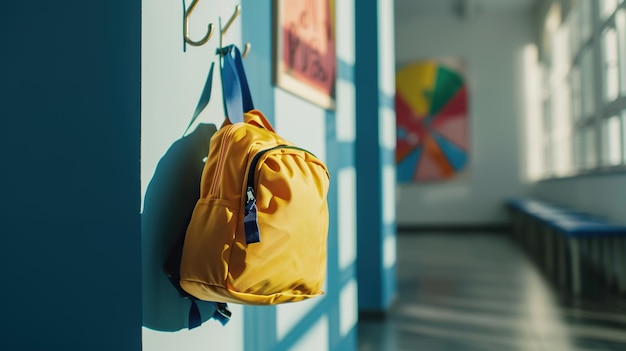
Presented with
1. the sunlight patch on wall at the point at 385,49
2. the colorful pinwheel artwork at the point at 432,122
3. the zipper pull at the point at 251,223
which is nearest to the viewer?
the zipper pull at the point at 251,223

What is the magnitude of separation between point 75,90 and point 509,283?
3730 millimetres

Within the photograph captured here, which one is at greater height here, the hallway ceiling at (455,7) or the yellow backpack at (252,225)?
the hallway ceiling at (455,7)

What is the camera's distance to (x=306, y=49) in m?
1.78

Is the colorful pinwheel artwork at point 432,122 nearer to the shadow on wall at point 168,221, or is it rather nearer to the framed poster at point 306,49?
the framed poster at point 306,49

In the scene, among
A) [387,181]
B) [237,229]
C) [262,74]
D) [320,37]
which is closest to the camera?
[237,229]

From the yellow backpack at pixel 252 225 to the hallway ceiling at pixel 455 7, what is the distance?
7.60m

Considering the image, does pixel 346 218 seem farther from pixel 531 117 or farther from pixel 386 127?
pixel 531 117

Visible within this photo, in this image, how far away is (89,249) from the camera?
97 centimetres

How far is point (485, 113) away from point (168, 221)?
25.9 ft

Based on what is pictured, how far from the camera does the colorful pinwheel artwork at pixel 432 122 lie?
8.36m

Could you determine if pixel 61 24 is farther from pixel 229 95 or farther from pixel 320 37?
pixel 320 37

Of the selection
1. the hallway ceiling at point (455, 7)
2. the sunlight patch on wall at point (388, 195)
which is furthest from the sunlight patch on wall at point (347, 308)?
the hallway ceiling at point (455, 7)

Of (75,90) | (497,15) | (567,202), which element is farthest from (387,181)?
(497,15)

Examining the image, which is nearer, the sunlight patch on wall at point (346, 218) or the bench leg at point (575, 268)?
the sunlight patch on wall at point (346, 218)
